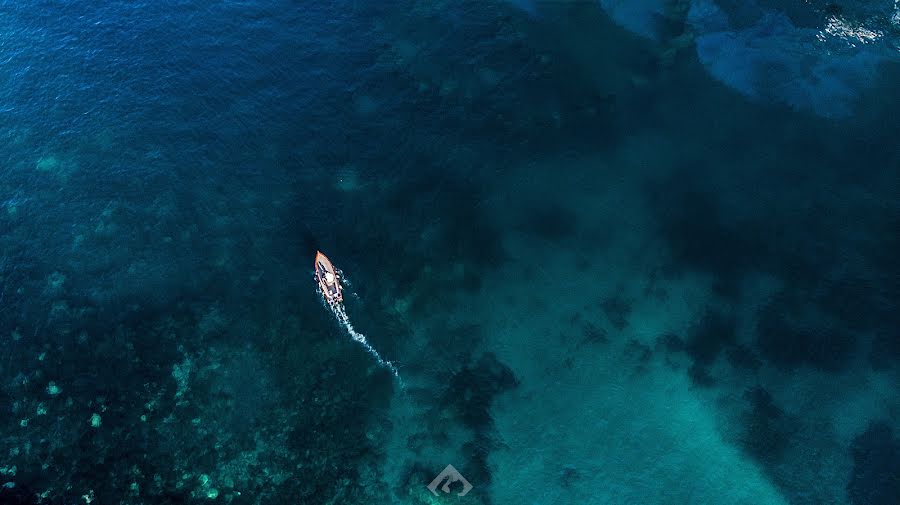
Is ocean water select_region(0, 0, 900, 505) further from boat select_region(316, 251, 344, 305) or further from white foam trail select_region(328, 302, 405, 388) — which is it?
boat select_region(316, 251, 344, 305)

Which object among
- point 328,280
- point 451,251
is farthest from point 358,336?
point 451,251

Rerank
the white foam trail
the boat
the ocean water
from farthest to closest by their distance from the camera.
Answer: the boat → the white foam trail → the ocean water

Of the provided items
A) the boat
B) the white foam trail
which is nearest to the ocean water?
the white foam trail

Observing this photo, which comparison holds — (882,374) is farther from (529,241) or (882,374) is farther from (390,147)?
(390,147)

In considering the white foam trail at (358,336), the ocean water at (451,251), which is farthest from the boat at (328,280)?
the ocean water at (451,251)

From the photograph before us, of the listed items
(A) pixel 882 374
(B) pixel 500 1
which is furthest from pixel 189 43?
(A) pixel 882 374

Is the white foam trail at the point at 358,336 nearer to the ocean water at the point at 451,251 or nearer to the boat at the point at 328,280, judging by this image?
the ocean water at the point at 451,251

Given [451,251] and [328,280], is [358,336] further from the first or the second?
[451,251]
